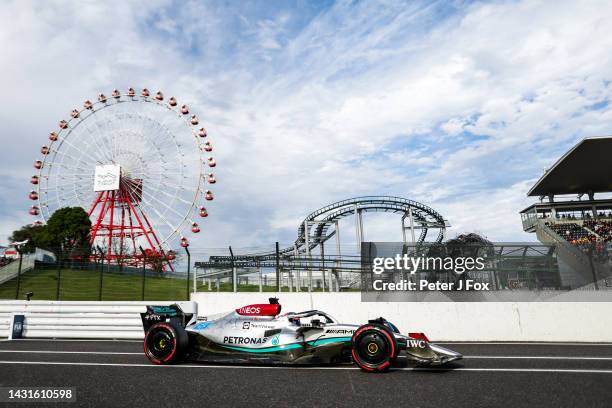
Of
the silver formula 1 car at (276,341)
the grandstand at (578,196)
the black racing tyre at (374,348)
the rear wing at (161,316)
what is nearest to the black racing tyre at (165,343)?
the silver formula 1 car at (276,341)

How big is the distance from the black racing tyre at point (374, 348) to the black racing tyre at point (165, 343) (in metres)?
2.86

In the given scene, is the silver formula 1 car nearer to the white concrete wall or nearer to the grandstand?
the white concrete wall

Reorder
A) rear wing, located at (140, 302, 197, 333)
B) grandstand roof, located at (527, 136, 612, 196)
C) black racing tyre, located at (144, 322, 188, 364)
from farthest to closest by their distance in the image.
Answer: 1. grandstand roof, located at (527, 136, 612, 196)
2. rear wing, located at (140, 302, 197, 333)
3. black racing tyre, located at (144, 322, 188, 364)

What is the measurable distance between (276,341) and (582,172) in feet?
119

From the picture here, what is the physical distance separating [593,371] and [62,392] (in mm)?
6923

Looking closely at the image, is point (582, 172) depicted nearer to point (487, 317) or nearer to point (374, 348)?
point (487, 317)

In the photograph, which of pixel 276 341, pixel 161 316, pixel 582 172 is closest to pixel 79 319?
pixel 161 316

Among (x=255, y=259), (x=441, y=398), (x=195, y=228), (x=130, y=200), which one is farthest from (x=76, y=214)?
(x=441, y=398)

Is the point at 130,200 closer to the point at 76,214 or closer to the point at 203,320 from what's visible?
the point at 76,214

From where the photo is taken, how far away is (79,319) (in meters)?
11.5

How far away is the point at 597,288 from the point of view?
1101 centimetres

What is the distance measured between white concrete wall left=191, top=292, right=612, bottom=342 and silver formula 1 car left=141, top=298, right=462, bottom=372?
4.49 metres

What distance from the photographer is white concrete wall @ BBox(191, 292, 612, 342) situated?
10.6m

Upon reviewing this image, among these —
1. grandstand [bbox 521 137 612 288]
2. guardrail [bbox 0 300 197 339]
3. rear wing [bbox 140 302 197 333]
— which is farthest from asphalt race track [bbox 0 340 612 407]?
grandstand [bbox 521 137 612 288]
